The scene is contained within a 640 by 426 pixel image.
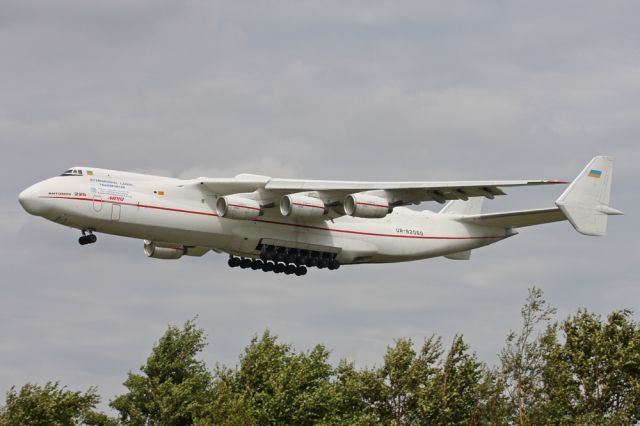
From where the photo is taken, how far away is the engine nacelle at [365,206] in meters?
36.2

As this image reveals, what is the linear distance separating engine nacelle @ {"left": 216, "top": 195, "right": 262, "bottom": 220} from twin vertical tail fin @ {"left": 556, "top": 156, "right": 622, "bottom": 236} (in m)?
8.46

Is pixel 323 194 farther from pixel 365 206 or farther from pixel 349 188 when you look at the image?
pixel 365 206

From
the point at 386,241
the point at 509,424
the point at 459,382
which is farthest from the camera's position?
the point at 459,382

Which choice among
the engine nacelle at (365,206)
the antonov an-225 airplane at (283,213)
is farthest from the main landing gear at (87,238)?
the engine nacelle at (365,206)

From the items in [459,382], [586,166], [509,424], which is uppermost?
[586,166]

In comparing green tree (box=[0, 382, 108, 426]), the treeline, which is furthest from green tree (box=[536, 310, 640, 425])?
green tree (box=[0, 382, 108, 426])

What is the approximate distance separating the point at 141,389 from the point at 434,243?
13444 mm

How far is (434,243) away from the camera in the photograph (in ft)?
135

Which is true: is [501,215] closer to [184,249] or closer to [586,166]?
[586,166]

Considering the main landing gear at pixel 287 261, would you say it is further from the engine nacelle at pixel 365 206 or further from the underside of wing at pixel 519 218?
the underside of wing at pixel 519 218

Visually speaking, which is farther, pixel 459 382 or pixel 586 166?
pixel 459 382

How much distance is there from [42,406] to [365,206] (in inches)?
545

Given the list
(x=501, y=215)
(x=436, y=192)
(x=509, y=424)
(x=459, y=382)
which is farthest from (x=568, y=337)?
(x=509, y=424)

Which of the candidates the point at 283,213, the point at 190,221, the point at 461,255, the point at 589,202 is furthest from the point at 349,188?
the point at 461,255
